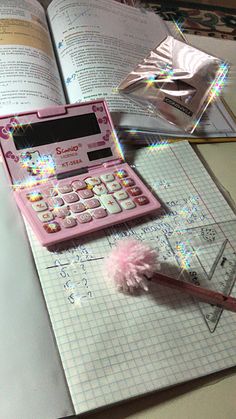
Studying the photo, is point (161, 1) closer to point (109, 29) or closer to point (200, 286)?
point (109, 29)

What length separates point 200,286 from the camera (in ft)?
1.64

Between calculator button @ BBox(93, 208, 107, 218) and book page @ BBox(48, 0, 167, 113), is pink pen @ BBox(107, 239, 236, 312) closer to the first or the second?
calculator button @ BBox(93, 208, 107, 218)

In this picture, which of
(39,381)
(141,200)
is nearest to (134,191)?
(141,200)

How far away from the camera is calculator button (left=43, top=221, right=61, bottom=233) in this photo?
52 centimetres

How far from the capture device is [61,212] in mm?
542

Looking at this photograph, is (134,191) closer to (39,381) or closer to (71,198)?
(71,198)

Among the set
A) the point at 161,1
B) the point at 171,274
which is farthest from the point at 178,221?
the point at 161,1

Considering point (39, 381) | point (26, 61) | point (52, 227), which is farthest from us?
point (26, 61)

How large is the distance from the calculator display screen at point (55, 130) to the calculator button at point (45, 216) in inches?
4.0

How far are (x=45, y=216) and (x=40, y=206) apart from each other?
2 cm

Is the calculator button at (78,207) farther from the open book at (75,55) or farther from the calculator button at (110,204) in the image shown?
the open book at (75,55)

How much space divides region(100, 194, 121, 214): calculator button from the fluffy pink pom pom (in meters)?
0.08

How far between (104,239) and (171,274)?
92 millimetres

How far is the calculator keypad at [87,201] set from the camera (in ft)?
1.75
